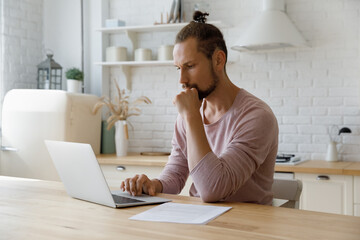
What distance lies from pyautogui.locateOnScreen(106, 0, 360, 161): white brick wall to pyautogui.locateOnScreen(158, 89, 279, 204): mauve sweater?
1.97 metres

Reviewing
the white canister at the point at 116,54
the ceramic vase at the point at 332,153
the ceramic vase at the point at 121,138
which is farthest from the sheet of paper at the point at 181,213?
the white canister at the point at 116,54

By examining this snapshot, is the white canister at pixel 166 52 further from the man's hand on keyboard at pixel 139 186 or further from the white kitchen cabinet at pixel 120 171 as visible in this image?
the man's hand on keyboard at pixel 139 186

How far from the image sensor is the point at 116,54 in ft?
14.3

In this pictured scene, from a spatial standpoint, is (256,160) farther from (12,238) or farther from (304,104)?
(304,104)

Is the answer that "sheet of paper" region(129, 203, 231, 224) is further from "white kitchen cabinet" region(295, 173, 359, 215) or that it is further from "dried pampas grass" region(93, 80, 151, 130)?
"dried pampas grass" region(93, 80, 151, 130)

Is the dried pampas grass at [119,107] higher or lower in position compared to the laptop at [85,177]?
higher

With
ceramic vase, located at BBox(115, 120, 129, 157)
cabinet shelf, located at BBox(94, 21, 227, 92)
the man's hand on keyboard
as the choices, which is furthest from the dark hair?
ceramic vase, located at BBox(115, 120, 129, 157)

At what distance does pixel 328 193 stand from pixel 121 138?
1.84 m

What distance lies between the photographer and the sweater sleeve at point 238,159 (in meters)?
1.69

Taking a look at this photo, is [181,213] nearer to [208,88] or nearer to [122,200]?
[122,200]

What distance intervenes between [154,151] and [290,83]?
4.58ft

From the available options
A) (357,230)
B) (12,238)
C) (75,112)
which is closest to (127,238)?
(12,238)

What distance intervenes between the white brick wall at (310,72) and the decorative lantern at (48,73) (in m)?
1.32

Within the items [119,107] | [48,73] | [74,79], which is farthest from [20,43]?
[119,107]
